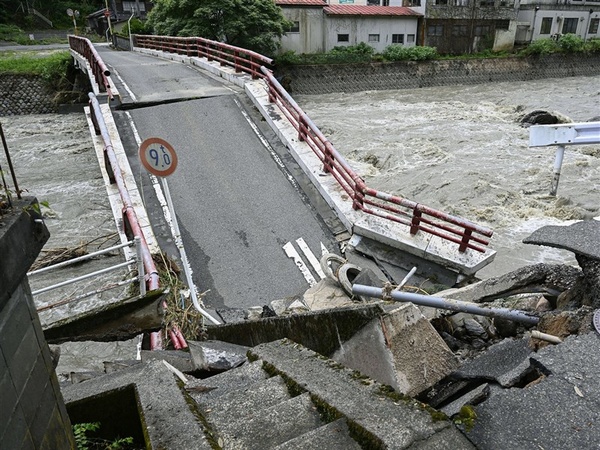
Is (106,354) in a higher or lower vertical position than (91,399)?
lower

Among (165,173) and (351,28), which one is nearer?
(165,173)

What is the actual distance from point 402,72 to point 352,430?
108 ft

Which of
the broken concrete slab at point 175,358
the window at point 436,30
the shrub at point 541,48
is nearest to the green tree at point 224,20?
the window at point 436,30

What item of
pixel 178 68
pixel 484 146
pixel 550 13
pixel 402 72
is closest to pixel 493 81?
pixel 402 72

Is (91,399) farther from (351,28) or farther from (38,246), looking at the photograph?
(351,28)

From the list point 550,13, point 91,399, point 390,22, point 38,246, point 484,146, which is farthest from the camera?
point 550,13

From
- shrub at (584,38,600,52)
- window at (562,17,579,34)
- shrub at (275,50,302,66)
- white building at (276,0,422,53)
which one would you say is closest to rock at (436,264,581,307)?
shrub at (275,50,302,66)

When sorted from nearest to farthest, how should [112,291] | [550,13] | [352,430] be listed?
[352,430], [112,291], [550,13]

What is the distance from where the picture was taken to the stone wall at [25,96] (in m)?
26.0

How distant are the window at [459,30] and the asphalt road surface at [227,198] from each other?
93.6 feet

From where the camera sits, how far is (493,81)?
114 ft

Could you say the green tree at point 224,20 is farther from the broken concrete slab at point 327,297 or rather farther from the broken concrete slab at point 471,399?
the broken concrete slab at point 471,399

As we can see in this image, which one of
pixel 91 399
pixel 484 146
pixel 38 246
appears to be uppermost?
pixel 38 246

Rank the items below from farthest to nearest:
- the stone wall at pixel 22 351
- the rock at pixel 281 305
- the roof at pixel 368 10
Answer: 1. the roof at pixel 368 10
2. the rock at pixel 281 305
3. the stone wall at pixel 22 351
